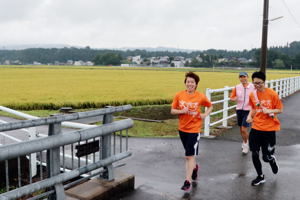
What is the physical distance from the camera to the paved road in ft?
15.1

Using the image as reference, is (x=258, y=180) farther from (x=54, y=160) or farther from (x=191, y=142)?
(x=54, y=160)

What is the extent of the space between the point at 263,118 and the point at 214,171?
4.28 ft

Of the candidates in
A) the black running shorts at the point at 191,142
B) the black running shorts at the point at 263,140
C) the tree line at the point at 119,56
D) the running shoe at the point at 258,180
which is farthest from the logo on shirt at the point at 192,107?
the tree line at the point at 119,56

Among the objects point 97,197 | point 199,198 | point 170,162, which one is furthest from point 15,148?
point 170,162

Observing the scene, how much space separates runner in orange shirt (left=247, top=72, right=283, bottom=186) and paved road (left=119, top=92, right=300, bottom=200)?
1.22 feet

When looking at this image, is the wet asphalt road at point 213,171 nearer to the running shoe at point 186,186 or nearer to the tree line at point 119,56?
the running shoe at point 186,186

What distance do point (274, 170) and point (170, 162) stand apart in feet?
5.96

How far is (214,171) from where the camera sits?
5703mm

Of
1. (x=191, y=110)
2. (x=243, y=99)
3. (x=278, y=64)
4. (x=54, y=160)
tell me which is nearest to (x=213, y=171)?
(x=191, y=110)

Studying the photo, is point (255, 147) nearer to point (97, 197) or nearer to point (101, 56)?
point (97, 197)

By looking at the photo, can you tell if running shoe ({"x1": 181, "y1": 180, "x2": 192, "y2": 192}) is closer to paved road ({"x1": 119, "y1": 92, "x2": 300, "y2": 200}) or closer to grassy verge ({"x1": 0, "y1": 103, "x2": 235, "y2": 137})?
paved road ({"x1": 119, "y1": 92, "x2": 300, "y2": 200})

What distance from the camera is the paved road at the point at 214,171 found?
4.61 meters

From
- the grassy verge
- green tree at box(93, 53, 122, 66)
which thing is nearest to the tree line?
green tree at box(93, 53, 122, 66)

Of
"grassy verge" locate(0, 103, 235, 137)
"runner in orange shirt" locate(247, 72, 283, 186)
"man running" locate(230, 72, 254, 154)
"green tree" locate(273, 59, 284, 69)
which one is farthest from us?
"green tree" locate(273, 59, 284, 69)
